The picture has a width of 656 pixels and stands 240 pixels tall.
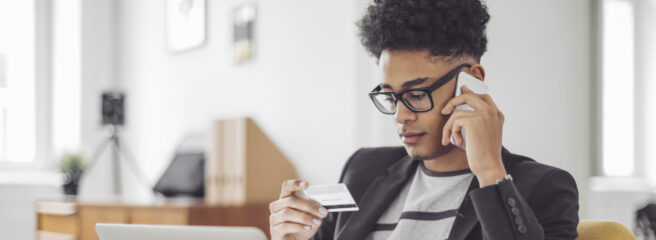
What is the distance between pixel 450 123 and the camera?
4.08ft

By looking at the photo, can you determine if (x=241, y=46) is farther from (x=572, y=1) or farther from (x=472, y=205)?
(x=472, y=205)

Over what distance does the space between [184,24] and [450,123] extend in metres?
3.00

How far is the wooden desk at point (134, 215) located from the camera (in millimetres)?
2627

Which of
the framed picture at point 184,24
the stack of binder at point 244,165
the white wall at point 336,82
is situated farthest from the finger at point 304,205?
the framed picture at point 184,24

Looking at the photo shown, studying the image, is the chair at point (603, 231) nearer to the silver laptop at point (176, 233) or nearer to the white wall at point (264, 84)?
the silver laptop at point (176, 233)

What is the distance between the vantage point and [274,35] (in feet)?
10.3

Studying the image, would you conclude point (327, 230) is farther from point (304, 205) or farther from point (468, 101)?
point (468, 101)

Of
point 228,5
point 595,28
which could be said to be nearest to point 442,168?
point 595,28

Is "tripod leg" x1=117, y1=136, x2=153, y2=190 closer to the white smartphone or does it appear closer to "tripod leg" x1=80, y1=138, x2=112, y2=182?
"tripod leg" x1=80, y1=138, x2=112, y2=182

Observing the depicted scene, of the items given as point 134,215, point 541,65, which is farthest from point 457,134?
point 134,215

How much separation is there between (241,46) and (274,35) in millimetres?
284

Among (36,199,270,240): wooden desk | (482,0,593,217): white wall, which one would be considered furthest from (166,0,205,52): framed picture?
(482,0,593,217): white wall

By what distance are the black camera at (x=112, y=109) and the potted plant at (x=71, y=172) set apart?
365 mm

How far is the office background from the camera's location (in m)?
2.35
